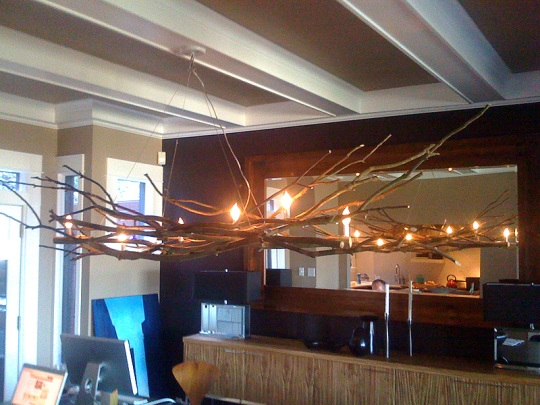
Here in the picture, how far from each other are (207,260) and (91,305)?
42.3 inches

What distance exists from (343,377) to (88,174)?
2.63 m

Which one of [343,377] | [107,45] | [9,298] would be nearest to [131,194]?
[9,298]

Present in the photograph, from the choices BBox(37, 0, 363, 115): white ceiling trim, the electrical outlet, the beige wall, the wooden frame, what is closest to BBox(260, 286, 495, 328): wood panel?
the wooden frame

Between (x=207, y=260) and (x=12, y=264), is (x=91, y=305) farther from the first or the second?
(x=207, y=260)

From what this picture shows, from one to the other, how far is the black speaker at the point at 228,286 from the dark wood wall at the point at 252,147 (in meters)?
0.32

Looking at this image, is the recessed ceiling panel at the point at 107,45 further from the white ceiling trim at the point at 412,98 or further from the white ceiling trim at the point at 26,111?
the white ceiling trim at the point at 26,111

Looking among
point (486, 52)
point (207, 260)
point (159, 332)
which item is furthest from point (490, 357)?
point (159, 332)

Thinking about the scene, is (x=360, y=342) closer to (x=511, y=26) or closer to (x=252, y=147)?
(x=252, y=147)

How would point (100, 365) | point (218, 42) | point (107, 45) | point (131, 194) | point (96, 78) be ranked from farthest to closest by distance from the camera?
point (131, 194)
point (96, 78)
point (107, 45)
point (100, 365)
point (218, 42)

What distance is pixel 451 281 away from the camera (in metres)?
4.29

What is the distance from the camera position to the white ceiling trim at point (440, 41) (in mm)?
2580

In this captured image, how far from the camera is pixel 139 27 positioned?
2.76 meters

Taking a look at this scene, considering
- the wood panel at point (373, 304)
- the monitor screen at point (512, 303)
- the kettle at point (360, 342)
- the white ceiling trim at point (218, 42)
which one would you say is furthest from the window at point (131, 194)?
the monitor screen at point (512, 303)

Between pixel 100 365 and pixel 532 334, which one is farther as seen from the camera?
pixel 532 334
